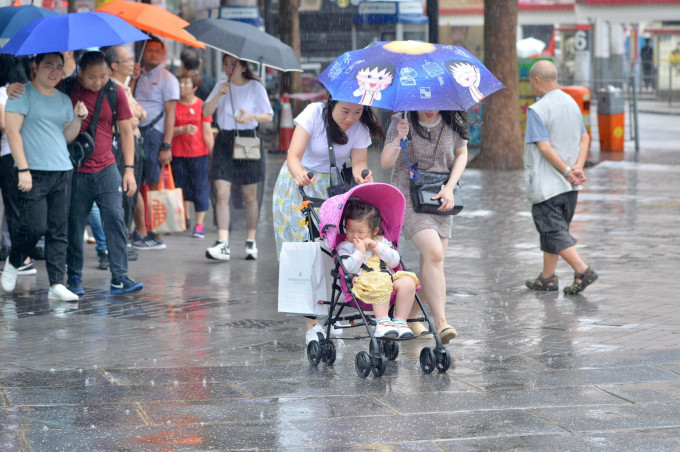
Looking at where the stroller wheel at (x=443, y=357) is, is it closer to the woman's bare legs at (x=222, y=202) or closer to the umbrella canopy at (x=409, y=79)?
the umbrella canopy at (x=409, y=79)

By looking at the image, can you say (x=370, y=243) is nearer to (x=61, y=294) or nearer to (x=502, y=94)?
(x=61, y=294)

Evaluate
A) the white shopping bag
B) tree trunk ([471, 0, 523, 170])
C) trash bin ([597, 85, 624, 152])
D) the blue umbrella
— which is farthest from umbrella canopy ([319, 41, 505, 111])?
trash bin ([597, 85, 624, 152])

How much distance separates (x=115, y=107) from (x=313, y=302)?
124 inches

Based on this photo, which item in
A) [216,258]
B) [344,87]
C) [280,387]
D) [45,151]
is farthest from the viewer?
[216,258]

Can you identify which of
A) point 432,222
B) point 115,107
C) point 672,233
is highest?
point 115,107

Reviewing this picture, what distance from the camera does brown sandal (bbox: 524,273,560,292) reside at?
9.29 metres

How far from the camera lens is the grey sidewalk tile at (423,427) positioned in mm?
5109

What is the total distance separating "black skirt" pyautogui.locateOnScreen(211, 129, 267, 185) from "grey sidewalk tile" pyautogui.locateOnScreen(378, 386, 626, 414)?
5472 millimetres

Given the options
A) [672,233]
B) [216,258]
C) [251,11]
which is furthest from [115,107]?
[251,11]

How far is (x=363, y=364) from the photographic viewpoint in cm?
628

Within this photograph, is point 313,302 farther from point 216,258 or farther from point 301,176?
point 216,258

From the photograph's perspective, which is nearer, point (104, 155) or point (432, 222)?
point (432, 222)

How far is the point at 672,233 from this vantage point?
12375 mm

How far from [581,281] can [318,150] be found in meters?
2.97
